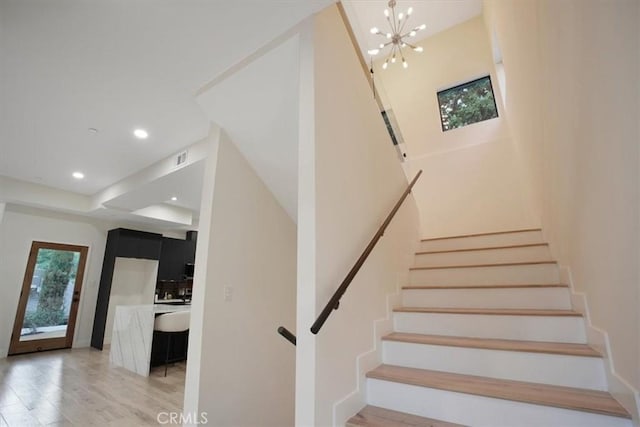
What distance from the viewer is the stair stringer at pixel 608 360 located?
3.90ft

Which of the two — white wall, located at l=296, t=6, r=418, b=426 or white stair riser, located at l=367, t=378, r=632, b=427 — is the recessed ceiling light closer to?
white wall, located at l=296, t=6, r=418, b=426

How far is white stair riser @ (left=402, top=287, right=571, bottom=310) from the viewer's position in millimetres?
2064

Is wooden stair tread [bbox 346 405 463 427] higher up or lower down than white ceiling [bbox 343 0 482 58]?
lower down

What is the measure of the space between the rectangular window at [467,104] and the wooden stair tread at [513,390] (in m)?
4.54

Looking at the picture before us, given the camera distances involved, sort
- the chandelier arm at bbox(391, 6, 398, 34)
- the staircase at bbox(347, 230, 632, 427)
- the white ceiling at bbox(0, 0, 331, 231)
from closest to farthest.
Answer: the staircase at bbox(347, 230, 632, 427) < the white ceiling at bbox(0, 0, 331, 231) < the chandelier arm at bbox(391, 6, 398, 34)

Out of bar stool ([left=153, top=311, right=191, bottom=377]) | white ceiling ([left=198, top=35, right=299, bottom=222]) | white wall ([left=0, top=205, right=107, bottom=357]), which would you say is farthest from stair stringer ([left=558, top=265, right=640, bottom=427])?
white wall ([left=0, top=205, right=107, bottom=357])

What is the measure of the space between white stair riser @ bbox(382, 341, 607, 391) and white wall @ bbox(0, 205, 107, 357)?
293 inches

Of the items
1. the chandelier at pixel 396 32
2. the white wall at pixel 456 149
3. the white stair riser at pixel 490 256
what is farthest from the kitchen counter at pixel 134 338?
the chandelier at pixel 396 32

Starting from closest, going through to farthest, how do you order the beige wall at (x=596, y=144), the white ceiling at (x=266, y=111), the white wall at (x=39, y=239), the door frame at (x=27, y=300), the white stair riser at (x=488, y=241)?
1. the beige wall at (x=596, y=144)
2. the white ceiling at (x=266, y=111)
3. the white stair riser at (x=488, y=241)
4. the white wall at (x=39, y=239)
5. the door frame at (x=27, y=300)

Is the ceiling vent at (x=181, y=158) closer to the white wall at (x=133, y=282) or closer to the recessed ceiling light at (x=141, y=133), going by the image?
the recessed ceiling light at (x=141, y=133)

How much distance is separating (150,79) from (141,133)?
1.19m

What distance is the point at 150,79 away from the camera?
8.88ft

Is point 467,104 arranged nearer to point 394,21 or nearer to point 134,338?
point 394,21

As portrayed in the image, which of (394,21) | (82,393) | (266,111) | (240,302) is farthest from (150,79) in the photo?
(394,21)
